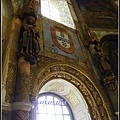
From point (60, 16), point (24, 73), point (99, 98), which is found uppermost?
point (60, 16)

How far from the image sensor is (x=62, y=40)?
5652 mm

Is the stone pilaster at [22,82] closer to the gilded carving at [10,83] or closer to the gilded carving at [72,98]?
the gilded carving at [10,83]

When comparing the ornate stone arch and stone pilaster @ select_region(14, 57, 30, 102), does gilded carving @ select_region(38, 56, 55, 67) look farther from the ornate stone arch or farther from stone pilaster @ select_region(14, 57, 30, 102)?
stone pilaster @ select_region(14, 57, 30, 102)

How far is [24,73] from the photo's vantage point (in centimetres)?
350

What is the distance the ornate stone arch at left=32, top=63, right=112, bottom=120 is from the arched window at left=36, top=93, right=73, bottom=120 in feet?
2.63

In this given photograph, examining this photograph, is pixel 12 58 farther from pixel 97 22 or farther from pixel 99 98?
pixel 97 22

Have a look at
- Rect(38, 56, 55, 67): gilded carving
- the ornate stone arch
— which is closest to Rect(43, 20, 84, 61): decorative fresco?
Rect(38, 56, 55, 67): gilded carving

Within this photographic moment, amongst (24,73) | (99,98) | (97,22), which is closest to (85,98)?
(99,98)

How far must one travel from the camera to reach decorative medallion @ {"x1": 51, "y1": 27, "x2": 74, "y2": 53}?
17.7 ft

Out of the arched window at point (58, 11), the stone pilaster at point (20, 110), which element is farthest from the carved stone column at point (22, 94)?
the arched window at point (58, 11)

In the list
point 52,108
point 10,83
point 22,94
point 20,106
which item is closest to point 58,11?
point 52,108

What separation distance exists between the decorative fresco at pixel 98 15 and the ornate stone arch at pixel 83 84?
3490 millimetres

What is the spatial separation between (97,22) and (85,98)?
4.49 metres

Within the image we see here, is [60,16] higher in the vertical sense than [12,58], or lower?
higher
